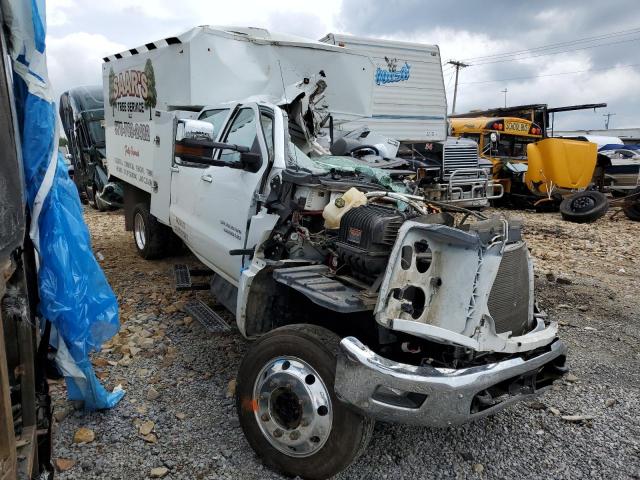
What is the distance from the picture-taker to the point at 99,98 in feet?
42.8

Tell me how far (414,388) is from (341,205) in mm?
1333

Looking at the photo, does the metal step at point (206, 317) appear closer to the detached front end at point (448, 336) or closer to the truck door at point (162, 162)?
the truck door at point (162, 162)

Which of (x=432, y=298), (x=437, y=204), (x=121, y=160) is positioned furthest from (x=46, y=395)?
(x=121, y=160)

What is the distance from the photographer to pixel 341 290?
287cm

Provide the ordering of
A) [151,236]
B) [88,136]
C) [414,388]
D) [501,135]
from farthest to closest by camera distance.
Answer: [501,135], [88,136], [151,236], [414,388]

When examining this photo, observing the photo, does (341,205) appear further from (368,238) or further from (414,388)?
(414,388)

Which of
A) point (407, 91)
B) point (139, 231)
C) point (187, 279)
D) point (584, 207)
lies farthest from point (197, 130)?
point (584, 207)

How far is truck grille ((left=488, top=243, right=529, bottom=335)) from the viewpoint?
2.66m

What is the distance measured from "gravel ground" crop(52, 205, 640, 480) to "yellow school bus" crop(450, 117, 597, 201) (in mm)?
7591

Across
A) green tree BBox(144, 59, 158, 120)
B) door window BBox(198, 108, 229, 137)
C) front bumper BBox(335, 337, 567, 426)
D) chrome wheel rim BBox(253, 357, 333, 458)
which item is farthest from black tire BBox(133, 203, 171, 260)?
front bumper BBox(335, 337, 567, 426)

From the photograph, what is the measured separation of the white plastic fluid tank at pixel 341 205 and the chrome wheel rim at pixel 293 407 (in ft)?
3.20

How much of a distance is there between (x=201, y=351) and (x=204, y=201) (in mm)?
1356

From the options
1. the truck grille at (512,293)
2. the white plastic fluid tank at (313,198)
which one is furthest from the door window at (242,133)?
the truck grille at (512,293)

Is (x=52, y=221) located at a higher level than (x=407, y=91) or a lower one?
lower
